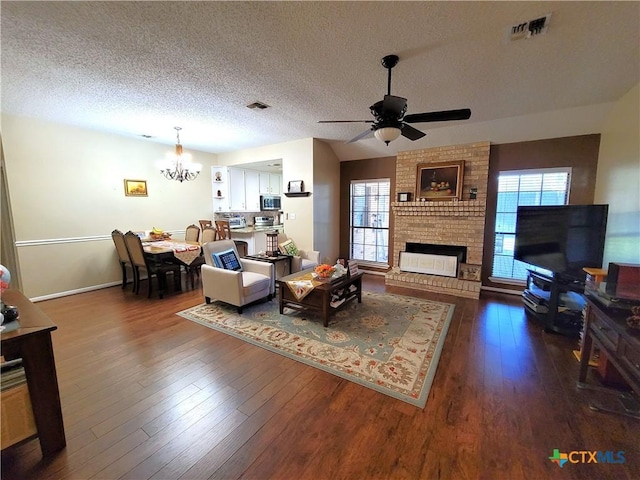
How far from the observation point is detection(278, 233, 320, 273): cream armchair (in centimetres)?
469

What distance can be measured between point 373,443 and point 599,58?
3609 millimetres

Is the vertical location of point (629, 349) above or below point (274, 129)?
below

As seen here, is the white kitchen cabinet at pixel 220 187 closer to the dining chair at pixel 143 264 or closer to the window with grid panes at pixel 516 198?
the dining chair at pixel 143 264

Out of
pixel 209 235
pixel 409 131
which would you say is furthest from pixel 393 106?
pixel 209 235

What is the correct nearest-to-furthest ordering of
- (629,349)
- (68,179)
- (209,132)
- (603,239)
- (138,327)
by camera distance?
(629,349), (603,239), (138,327), (68,179), (209,132)

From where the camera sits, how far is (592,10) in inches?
68.3

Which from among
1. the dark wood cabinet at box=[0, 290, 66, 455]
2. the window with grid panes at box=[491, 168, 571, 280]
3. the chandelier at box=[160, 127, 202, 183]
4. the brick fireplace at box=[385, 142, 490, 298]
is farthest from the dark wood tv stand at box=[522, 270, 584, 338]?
the chandelier at box=[160, 127, 202, 183]

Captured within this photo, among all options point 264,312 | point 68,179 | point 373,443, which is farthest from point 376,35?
point 68,179

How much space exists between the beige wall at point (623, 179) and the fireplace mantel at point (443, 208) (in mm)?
1477

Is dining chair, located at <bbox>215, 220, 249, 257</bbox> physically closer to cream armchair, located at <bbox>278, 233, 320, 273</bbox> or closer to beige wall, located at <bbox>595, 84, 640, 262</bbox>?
cream armchair, located at <bbox>278, 233, 320, 273</bbox>

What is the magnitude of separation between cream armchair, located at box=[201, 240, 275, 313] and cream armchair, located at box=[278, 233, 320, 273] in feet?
2.45

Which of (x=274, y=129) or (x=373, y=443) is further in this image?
(x=274, y=129)

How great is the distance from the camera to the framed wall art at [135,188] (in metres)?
4.92

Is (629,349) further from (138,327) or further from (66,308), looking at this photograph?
(66,308)
